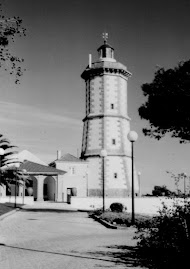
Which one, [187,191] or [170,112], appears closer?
[187,191]

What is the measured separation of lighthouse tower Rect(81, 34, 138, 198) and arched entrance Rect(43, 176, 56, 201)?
6.83 m

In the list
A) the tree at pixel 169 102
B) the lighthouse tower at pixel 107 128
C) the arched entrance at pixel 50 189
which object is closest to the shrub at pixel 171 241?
the tree at pixel 169 102

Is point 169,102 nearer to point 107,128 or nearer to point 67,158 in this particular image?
point 107,128

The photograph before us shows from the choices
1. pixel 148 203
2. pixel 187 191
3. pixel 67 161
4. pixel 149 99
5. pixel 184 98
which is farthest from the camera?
pixel 67 161

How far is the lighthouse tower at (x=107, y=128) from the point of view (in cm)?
5275

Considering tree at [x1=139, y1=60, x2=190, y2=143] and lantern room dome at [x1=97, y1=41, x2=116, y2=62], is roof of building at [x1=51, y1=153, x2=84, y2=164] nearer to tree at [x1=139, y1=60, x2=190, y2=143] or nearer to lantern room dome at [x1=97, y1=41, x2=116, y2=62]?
lantern room dome at [x1=97, y1=41, x2=116, y2=62]

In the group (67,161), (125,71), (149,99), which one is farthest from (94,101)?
(149,99)

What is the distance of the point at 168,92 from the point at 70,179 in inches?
1208

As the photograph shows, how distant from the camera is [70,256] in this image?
10.4 m

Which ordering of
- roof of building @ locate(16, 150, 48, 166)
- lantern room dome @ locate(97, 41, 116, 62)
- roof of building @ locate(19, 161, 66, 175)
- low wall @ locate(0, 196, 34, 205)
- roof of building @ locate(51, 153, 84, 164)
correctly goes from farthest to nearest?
roof of building @ locate(16, 150, 48, 166) → roof of building @ locate(51, 153, 84, 164) → lantern room dome @ locate(97, 41, 116, 62) → roof of building @ locate(19, 161, 66, 175) → low wall @ locate(0, 196, 34, 205)

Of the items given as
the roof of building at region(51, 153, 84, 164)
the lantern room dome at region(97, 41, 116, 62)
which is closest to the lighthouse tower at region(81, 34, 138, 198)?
the lantern room dome at region(97, 41, 116, 62)

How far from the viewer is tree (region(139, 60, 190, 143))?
2956 centimetres

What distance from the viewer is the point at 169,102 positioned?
99.1ft

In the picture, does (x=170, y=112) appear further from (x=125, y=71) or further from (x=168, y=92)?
(x=125, y=71)
